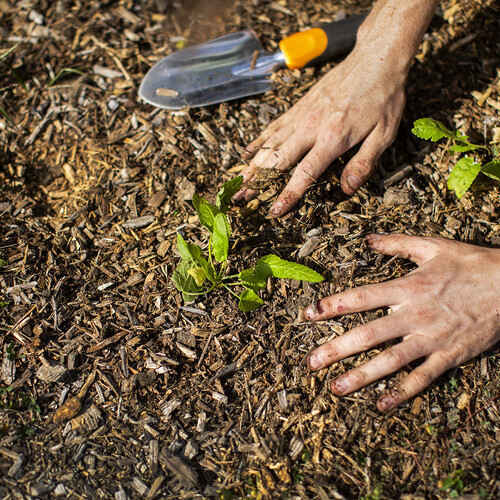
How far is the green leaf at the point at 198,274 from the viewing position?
202 centimetres

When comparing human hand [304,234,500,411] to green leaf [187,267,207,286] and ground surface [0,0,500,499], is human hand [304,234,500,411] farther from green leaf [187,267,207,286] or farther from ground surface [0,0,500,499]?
green leaf [187,267,207,286]

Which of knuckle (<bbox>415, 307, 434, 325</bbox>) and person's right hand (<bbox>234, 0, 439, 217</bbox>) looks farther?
person's right hand (<bbox>234, 0, 439, 217</bbox>)

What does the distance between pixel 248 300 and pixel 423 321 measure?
0.77 metres

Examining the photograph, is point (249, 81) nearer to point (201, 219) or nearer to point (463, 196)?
point (201, 219)

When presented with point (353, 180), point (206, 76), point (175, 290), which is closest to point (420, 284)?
point (353, 180)

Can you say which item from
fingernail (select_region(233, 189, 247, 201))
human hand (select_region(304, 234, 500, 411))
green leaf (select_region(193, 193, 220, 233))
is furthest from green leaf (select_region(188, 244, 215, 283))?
human hand (select_region(304, 234, 500, 411))

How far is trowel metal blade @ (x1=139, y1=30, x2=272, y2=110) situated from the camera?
274 cm

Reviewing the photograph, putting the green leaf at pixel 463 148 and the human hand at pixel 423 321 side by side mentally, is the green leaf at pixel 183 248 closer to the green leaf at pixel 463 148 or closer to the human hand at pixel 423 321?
the human hand at pixel 423 321

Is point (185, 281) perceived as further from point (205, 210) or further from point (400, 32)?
point (400, 32)

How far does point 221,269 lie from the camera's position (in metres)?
2.09

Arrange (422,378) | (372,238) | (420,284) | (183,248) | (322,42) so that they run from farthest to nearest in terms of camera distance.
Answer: (322,42)
(372,238)
(183,248)
(420,284)
(422,378)

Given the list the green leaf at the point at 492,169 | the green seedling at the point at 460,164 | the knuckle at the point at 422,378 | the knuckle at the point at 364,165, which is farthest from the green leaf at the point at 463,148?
the knuckle at the point at 422,378

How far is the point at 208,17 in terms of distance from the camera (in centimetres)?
317

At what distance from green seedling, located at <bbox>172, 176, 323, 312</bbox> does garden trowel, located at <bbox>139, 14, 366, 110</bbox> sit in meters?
0.93
